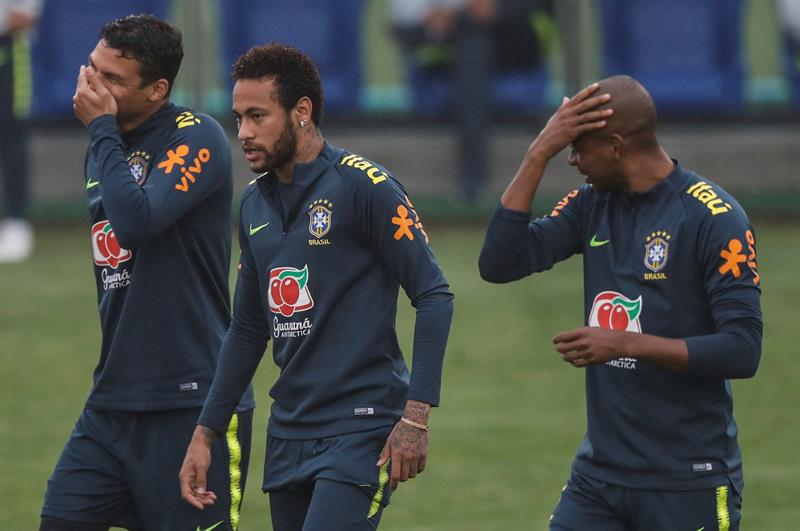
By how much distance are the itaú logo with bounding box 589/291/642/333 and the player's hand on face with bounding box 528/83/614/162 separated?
50 centimetres

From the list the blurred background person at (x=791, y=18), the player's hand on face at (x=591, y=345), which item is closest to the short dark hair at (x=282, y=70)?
the player's hand on face at (x=591, y=345)

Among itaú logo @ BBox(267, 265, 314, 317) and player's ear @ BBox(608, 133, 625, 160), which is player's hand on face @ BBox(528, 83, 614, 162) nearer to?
player's ear @ BBox(608, 133, 625, 160)

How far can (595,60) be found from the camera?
18.7 metres

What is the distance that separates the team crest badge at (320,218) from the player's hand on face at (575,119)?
73cm

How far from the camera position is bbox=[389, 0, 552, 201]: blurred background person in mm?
18281

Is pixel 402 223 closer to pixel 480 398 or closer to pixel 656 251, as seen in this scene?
pixel 656 251

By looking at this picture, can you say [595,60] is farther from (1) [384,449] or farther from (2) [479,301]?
(1) [384,449]

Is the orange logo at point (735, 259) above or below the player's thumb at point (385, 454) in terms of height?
above

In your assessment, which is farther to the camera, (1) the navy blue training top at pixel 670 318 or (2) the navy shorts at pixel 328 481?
(2) the navy shorts at pixel 328 481

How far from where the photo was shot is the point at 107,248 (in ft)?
20.2

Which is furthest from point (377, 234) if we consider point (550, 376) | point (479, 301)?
point (479, 301)

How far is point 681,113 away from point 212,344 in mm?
13473

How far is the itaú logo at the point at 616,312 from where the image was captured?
5.39 m

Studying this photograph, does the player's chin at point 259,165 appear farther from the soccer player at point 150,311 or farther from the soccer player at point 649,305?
the soccer player at point 649,305
